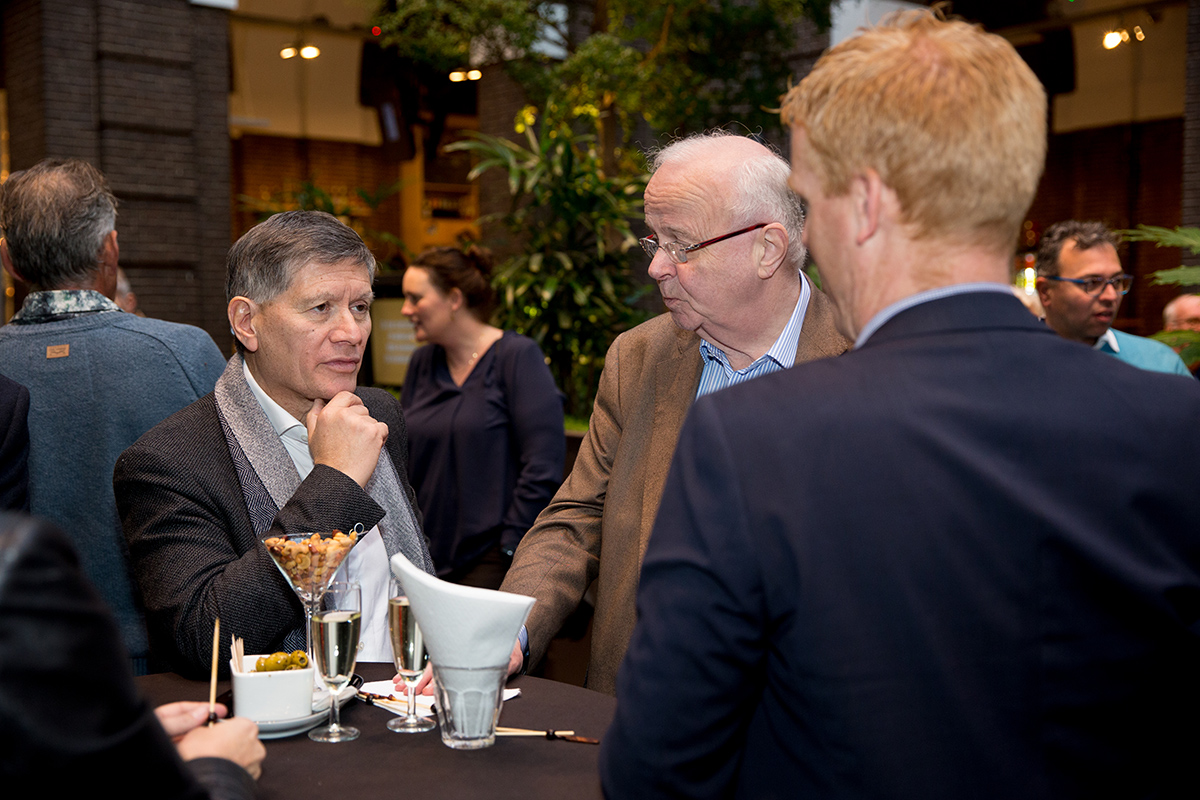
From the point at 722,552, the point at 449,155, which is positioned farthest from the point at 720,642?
the point at 449,155

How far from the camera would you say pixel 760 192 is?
6.49 feet

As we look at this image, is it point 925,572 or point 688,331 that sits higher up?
point 688,331

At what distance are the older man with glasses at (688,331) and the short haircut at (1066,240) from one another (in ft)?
8.54

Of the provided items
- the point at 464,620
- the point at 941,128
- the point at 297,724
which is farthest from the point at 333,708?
the point at 941,128

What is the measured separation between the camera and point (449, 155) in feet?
46.1

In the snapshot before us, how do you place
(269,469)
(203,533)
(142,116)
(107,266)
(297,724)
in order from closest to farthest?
(297,724)
(203,533)
(269,469)
(107,266)
(142,116)

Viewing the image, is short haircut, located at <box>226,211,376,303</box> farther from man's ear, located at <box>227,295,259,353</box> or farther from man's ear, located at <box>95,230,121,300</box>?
man's ear, located at <box>95,230,121,300</box>

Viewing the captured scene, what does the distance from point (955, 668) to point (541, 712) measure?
0.79 meters

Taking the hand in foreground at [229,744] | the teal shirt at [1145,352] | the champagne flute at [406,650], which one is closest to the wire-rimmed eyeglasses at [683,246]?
the champagne flute at [406,650]

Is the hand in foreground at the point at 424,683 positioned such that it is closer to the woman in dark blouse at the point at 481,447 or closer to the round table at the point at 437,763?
the round table at the point at 437,763

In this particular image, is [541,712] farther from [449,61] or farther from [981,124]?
[449,61]

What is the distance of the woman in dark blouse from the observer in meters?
3.75

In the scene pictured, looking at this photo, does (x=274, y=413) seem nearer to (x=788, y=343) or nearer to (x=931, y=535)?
(x=788, y=343)

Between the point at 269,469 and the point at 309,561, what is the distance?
53 cm
